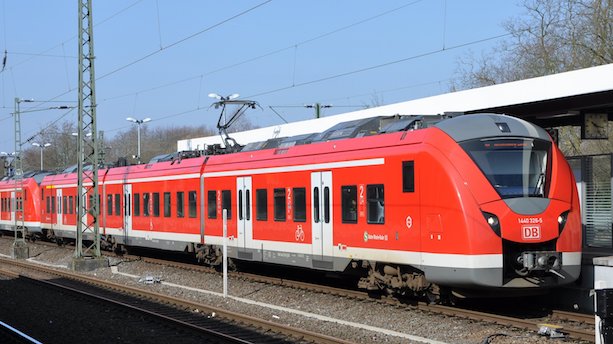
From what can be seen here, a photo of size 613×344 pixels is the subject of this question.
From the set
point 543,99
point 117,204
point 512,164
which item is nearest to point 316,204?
point 512,164

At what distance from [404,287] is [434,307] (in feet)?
2.18

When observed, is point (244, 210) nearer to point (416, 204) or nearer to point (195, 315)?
point (195, 315)

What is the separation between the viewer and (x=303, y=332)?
11273 millimetres

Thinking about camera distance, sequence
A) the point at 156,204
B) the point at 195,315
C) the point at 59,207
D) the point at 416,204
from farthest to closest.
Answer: the point at 59,207, the point at 156,204, the point at 195,315, the point at 416,204

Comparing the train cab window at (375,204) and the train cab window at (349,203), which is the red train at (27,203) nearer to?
the train cab window at (349,203)

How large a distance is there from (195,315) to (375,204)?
12.7ft

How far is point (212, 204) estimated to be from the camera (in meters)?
20.7

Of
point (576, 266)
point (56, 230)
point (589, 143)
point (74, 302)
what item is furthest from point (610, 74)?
point (56, 230)

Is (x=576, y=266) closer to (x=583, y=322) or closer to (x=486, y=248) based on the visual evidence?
(x=583, y=322)

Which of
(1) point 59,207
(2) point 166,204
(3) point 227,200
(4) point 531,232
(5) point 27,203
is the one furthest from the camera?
(5) point 27,203

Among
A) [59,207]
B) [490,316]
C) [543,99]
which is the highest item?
[543,99]

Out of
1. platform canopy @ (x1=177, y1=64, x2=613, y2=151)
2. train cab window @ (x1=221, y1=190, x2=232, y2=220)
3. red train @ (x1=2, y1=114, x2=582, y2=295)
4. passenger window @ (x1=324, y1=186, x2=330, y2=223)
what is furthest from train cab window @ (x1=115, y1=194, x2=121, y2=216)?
passenger window @ (x1=324, y1=186, x2=330, y2=223)

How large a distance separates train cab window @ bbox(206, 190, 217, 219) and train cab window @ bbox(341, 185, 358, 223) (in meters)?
6.38

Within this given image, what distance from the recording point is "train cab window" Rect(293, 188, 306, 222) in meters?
16.2
